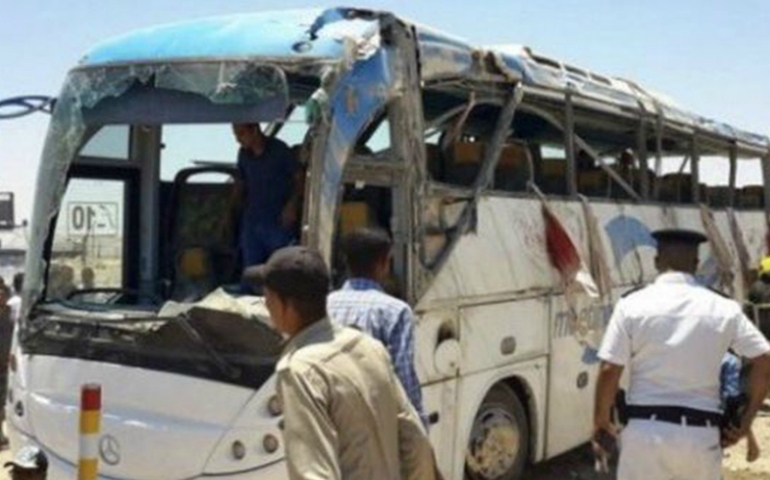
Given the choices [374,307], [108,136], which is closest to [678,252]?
[374,307]

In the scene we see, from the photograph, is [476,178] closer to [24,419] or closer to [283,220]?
[283,220]

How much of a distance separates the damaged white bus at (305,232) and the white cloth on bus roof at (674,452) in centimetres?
169

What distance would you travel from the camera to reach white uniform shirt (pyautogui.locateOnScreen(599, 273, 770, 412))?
14.5ft

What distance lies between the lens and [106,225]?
6645 millimetres

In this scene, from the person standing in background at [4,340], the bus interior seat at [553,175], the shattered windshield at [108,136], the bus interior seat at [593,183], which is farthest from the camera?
the person standing in background at [4,340]

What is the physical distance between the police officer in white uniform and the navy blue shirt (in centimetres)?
231

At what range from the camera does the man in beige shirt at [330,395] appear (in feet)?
8.84

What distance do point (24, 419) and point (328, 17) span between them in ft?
8.95

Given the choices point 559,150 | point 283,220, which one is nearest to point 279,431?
point 283,220

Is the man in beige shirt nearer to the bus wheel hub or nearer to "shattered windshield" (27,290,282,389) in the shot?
"shattered windshield" (27,290,282,389)

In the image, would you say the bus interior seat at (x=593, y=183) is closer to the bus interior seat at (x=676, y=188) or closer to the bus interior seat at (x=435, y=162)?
the bus interior seat at (x=676, y=188)

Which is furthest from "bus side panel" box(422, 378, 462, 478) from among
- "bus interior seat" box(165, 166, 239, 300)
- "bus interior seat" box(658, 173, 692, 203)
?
"bus interior seat" box(658, 173, 692, 203)

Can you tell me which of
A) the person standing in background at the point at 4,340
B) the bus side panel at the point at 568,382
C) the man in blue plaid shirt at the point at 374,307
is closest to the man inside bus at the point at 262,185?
the man in blue plaid shirt at the point at 374,307

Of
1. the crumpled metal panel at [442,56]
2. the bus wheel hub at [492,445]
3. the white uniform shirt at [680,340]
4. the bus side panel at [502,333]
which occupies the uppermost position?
the crumpled metal panel at [442,56]
